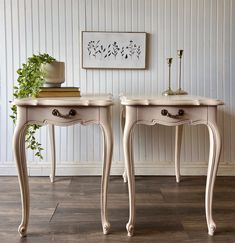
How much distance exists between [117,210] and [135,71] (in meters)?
1.32

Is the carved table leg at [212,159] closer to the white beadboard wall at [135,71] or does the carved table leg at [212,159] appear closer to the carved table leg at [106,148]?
the carved table leg at [106,148]

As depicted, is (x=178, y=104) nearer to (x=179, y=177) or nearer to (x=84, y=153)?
(x=179, y=177)

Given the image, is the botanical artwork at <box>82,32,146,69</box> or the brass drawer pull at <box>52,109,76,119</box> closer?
the brass drawer pull at <box>52,109,76,119</box>

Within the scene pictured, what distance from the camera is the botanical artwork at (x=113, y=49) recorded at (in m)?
3.33

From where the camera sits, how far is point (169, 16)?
3357 mm

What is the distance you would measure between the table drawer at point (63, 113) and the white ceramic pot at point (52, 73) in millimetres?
360

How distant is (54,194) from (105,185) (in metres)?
0.86

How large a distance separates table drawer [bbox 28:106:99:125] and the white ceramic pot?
36 centimetres

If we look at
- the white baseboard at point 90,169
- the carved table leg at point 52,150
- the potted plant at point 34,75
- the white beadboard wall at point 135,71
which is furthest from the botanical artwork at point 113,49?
the potted plant at point 34,75

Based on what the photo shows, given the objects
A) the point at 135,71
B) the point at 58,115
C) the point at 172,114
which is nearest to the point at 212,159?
the point at 172,114

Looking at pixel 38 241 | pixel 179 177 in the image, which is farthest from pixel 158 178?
pixel 38 241

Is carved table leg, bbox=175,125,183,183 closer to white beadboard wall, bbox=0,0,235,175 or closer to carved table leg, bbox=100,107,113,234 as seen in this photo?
white beadboard wall, bbox=0,0,235,175

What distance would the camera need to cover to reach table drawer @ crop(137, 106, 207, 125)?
211 centimetres

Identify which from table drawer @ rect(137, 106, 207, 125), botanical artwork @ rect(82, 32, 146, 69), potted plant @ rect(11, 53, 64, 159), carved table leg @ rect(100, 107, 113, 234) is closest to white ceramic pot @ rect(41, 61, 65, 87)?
potted plant @ rect(11, 53, 64, 159)
